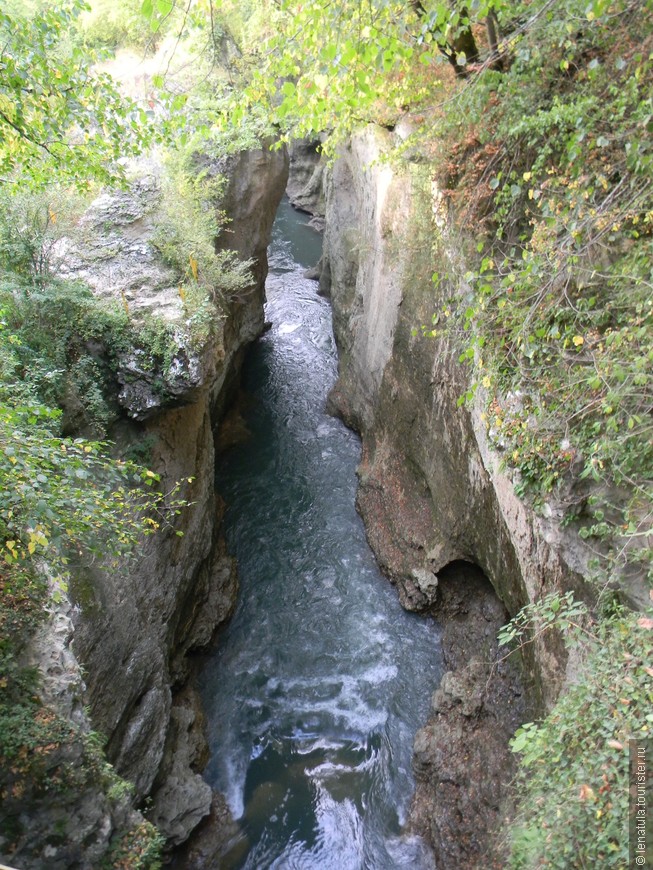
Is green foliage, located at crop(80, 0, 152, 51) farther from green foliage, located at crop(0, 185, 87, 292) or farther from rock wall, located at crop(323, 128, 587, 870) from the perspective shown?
green foliage, located at crop(0, 185, 87, 292)

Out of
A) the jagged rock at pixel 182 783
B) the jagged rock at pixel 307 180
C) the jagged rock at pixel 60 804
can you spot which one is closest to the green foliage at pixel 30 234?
the jagged rock at pixel 60 804

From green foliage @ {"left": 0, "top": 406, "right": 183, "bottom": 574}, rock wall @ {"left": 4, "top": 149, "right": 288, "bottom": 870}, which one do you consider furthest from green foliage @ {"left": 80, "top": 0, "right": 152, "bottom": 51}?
green foliage @ {"left": 0, "top": 406, "right": 183, "bottom": 574}

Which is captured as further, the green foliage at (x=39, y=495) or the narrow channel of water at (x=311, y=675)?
the narrow channel of water at (x=311, y=675)

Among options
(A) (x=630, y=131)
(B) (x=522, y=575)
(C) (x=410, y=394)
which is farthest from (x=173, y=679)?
(A) (x=630, y=131)

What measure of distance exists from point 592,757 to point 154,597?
19.3ft

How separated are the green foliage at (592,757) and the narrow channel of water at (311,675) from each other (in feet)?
13.0

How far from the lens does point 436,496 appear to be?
970 centimetres

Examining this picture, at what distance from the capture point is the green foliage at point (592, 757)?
3.58 meters

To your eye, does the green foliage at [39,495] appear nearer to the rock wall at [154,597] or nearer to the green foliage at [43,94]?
the rock wall at [154,597]

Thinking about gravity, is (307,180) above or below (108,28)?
above

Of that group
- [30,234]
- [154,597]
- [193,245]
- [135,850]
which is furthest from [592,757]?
[193,245]

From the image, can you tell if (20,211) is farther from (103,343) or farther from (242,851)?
(242,851)

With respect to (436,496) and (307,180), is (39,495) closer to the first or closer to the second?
(436,496)

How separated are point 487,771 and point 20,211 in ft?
32.7
